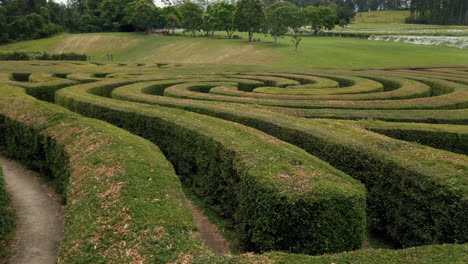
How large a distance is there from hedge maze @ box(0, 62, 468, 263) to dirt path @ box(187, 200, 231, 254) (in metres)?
0.54

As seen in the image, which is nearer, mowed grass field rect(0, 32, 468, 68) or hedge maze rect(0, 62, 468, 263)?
hedge maze rect(0, 62, 468, 263)

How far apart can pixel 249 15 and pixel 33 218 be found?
7206 cm

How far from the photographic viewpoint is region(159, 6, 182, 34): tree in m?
98.6

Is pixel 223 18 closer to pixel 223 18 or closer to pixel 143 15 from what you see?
pixel 223 18

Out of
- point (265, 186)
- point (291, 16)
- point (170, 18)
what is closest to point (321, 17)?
point (291, 16)

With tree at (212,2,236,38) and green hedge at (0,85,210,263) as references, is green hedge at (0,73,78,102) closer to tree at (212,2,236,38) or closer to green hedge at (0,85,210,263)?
green hedge at (0,85,210,263)

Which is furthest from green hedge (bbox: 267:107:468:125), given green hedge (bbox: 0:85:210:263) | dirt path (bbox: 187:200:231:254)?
green hedge (bbox: 0:85:210:263)

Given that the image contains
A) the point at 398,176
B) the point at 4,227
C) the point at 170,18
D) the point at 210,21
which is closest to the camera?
the point at 398,176

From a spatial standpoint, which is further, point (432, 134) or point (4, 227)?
point (432, 134)

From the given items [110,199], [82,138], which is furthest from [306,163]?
[82,138]

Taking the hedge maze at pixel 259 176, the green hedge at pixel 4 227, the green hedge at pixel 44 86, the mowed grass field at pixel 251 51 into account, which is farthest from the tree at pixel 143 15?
the green hedge at pixel 4 227

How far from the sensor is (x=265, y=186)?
26.9 feet

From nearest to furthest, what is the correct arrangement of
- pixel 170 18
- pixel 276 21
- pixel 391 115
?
pixel 391 115
pixel 276 21
pixel 170 18

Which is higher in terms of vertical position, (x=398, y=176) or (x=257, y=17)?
(x=257, y=17)
